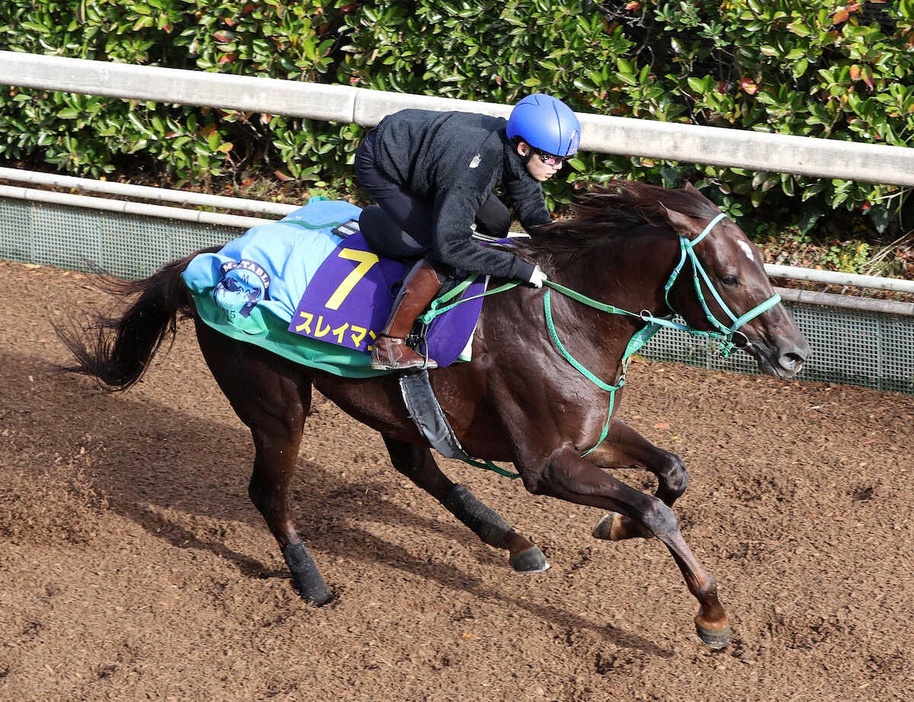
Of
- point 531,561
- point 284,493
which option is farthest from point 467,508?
point 284,493

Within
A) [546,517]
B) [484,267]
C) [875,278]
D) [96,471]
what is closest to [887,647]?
[546,517]

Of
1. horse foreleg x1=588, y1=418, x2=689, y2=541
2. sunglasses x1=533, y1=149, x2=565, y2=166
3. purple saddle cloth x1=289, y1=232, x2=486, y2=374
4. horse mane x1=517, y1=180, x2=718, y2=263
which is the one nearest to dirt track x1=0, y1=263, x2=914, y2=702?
horse foreleg x1=588, y1=418, x2=689, y2=541

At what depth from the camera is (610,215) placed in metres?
4.69

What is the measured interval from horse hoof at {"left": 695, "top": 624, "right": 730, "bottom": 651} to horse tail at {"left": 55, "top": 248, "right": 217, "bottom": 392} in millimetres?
2696

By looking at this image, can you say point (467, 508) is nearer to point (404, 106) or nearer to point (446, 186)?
point (446, 186)

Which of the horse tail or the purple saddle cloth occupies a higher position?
the purple saddle cloth

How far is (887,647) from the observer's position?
4754mm

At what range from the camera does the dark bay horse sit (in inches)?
173

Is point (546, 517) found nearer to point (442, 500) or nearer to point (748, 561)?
point (442, 500)

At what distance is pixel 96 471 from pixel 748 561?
3.44m

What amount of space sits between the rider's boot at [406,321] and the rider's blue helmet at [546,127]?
26.1 inches

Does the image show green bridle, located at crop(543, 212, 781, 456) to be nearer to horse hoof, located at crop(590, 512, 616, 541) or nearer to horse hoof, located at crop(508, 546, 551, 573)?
horse hoof, located at crop(590, 512, 616, 541)

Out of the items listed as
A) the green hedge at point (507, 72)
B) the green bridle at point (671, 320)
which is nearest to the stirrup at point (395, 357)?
the green bridle at point (671, 320)

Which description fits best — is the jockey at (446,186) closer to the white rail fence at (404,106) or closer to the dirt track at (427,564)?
the dirt track at (427,564)
